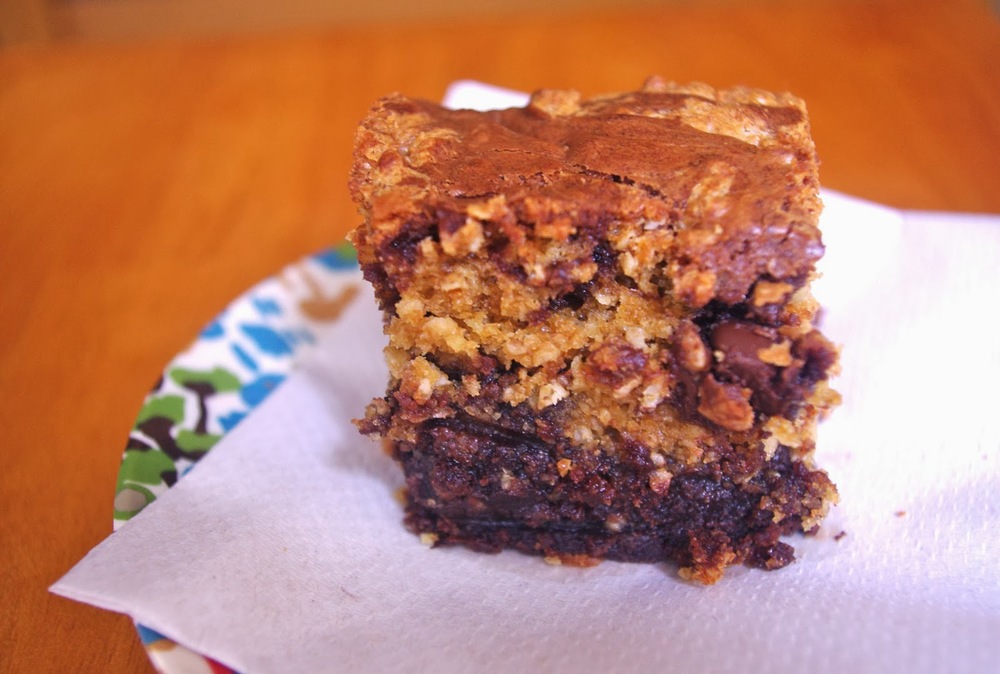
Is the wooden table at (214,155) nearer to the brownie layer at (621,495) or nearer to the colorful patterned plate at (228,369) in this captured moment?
the colorful patterned plate at (228,369)

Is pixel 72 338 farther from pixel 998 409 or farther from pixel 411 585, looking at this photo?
pixel 998 409

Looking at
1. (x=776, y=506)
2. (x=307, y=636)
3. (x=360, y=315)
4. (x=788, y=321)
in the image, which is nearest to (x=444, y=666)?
(x=307, y=636)

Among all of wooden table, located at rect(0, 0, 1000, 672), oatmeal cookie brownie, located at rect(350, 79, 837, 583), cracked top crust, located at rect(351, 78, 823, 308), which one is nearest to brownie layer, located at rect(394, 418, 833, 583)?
oatmeal cookie brownie, located at rect(350, 79, 837, 583)

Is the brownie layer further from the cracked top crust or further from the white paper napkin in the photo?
the cracked top crust

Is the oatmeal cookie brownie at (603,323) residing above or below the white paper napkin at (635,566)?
above

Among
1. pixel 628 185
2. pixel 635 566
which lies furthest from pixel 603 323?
pixel 635 566

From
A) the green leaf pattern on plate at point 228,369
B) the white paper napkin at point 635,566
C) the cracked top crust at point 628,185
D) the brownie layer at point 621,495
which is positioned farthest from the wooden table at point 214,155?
the cracked top crust at point 628,185
